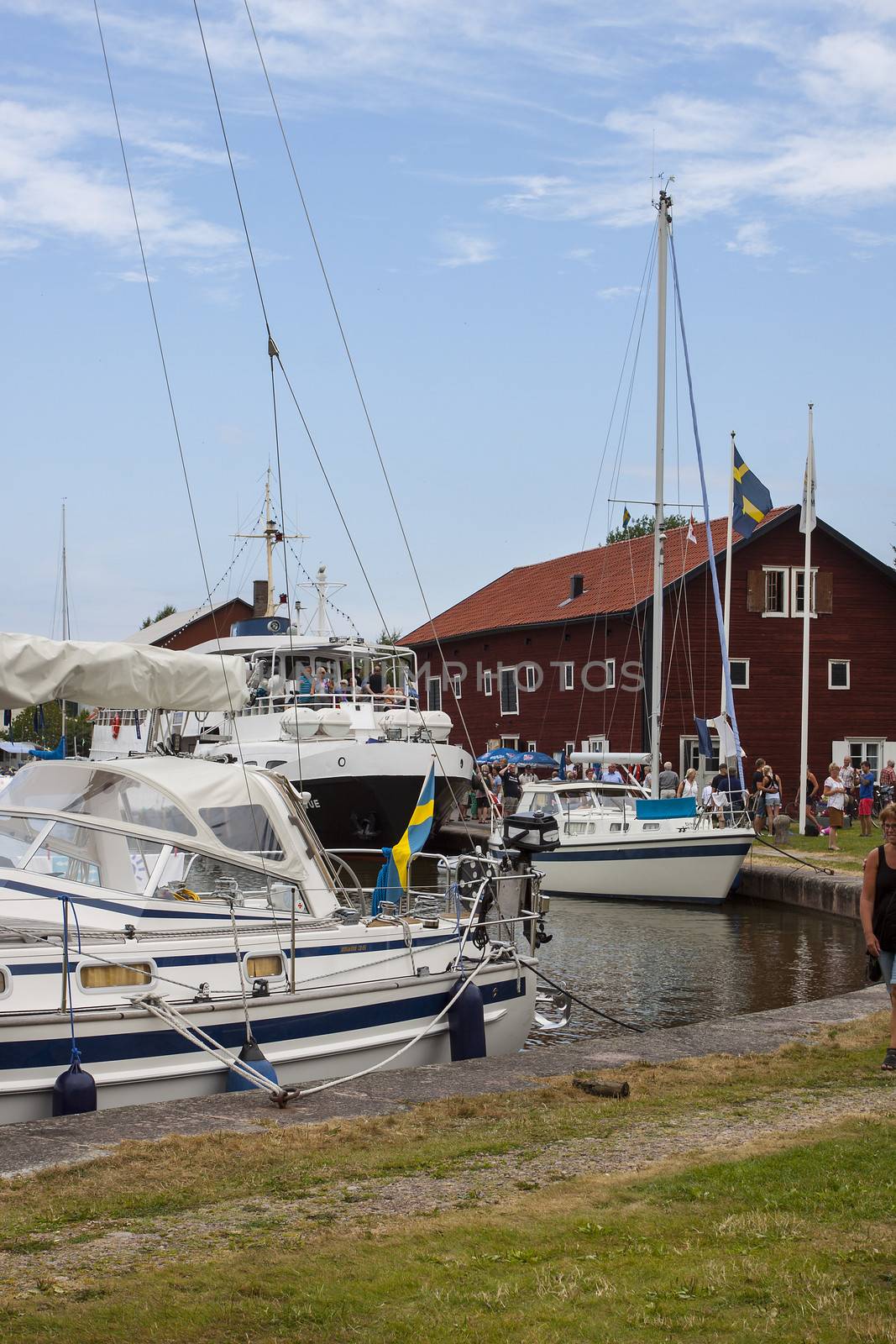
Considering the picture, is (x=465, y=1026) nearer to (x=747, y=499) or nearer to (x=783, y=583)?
(x=747, y=499)

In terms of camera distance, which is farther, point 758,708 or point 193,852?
point 758,708

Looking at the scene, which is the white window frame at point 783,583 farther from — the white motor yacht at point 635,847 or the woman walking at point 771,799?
the white motor yacht at point 635,847

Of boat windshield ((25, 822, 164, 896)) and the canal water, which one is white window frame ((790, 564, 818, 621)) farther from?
boat windshield ((25, 822, 164, 896))

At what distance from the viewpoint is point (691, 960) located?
19.9 meters

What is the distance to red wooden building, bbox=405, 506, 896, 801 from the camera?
42.2 m

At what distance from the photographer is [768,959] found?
1973 centimetres

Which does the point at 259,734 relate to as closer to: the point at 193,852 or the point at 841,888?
the point at 841,888

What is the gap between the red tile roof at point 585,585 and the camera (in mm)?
43969

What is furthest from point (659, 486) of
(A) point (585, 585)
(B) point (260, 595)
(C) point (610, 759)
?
(B) point (260, 595)

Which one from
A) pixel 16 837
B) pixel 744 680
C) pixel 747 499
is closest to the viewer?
pixel 16 837

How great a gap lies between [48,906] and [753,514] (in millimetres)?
26155

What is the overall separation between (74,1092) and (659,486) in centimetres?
2590

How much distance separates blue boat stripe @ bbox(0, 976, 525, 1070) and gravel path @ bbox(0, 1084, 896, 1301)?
289 centimetres

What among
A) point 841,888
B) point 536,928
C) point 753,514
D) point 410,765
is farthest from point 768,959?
point 753,514
